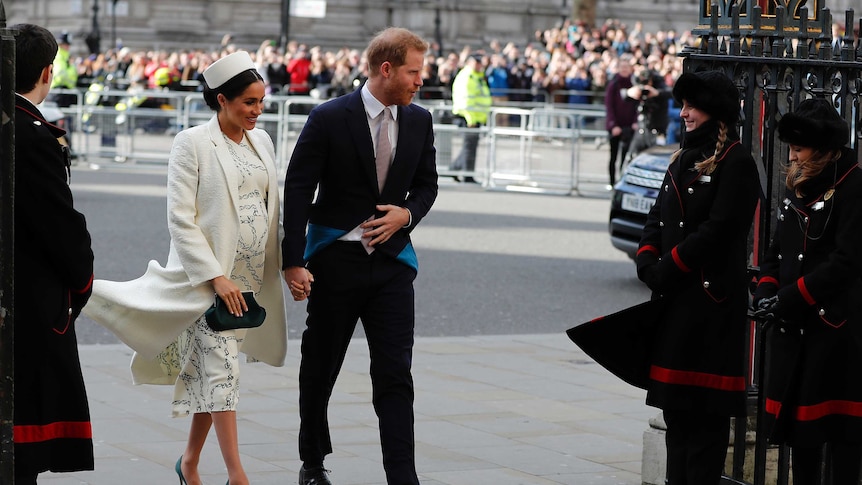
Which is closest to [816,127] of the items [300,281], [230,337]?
[300,281]

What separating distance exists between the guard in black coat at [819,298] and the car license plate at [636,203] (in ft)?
24.9

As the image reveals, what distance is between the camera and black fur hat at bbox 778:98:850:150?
16.8 ft

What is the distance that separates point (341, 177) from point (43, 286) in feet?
4.82

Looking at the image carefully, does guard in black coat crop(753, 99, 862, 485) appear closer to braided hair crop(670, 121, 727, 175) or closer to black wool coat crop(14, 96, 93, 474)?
braided hair crop(670, 121, 727, 175)

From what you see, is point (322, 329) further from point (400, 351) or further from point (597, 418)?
point (597, 418)

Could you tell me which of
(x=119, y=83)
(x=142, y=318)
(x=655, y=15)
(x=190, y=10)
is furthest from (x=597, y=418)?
(x=655, y=15)

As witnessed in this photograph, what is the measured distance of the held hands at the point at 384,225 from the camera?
18.8ft

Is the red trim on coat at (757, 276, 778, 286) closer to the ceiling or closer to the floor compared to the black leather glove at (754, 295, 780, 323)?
closer to the ceiling

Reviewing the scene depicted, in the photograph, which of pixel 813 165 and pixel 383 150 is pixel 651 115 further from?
pixel 813 165

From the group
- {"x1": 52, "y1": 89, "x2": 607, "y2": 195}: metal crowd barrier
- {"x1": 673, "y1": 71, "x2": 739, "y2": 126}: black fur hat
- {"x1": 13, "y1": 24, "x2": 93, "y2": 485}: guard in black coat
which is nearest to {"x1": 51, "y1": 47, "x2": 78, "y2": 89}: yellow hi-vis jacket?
{"x1": 52, "y1": 89, "x2": 607, "y2": 195}: metal crowd barrier

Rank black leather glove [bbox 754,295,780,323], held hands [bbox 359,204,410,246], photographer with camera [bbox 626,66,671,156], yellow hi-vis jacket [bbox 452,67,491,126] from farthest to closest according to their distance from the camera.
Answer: yellow hi-vis jacket [bbox 452,67,491,126]
photographer with camera [bbox 626,66,671,156]
held hands [bbox 359,204,410,246]
black leather glove [bbox 754,295,780,323]

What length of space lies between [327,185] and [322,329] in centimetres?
53

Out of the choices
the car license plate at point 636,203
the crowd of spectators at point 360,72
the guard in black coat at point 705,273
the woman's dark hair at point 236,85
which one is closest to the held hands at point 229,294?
the woman's dark hair at point 236,85

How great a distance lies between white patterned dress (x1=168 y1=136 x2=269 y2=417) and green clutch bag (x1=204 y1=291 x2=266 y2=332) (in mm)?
92
